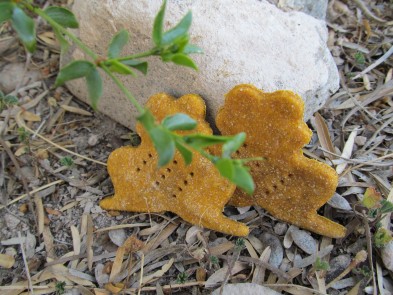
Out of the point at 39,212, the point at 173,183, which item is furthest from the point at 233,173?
the point at 39,212

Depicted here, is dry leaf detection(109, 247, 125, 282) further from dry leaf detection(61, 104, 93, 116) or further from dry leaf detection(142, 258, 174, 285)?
dry leaf detection(61, 104, 93, 116)

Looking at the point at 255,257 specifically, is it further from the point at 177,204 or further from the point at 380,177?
the point at 380,177

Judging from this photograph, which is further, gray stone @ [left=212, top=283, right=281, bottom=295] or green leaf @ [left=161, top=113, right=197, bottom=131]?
gray stone @ [left=212, top=283, right=281, bottom=295]

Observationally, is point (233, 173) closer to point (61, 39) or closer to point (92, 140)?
point (61, 39)

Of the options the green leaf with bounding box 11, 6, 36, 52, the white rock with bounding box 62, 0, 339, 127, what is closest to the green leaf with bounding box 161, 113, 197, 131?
the green leaf with bounding box 11, 6, 36, 52

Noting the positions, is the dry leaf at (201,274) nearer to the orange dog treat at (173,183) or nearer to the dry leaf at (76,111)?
the orange dog treat at (173,183)

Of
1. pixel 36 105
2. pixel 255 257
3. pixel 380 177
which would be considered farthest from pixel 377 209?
pixel 36 105
